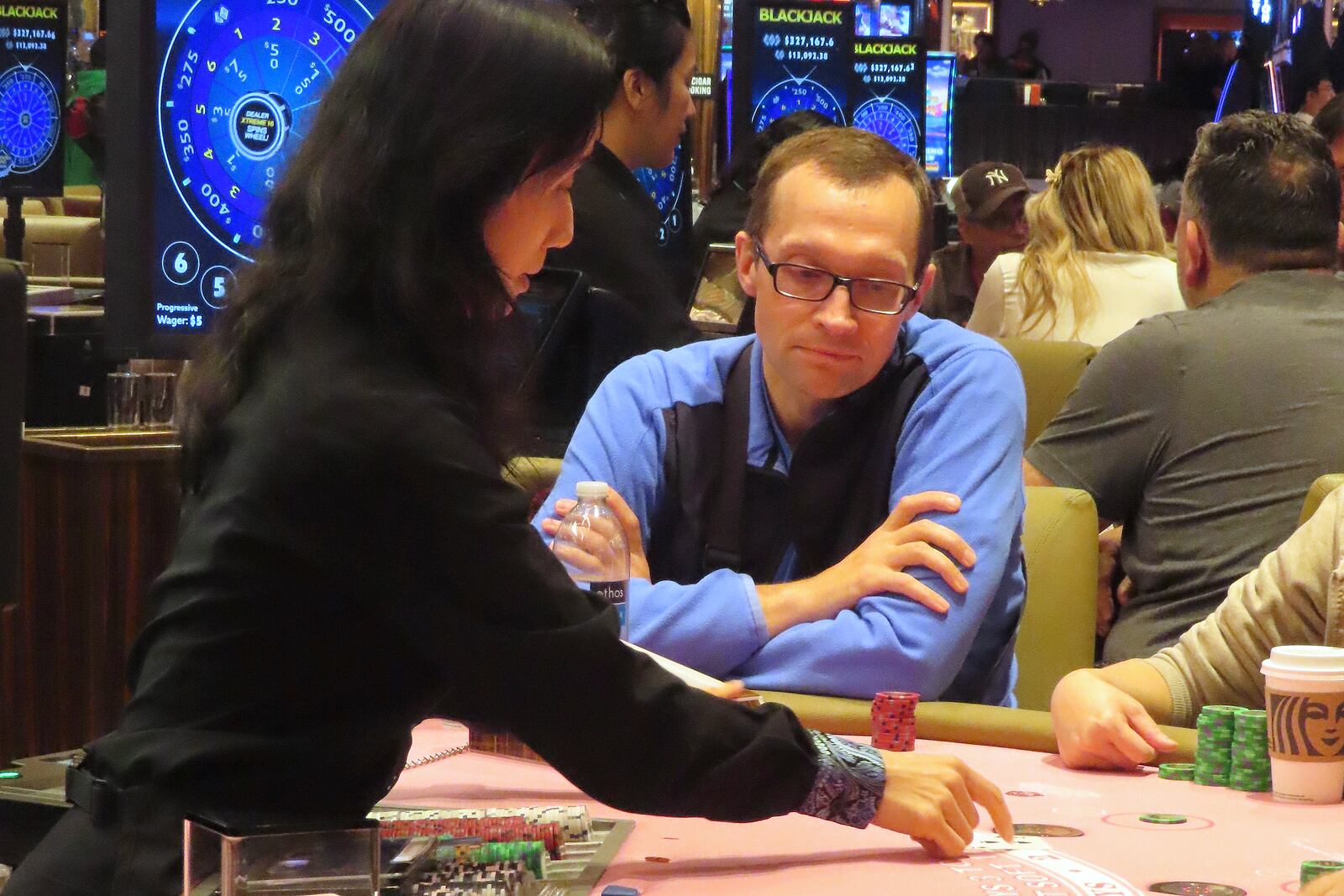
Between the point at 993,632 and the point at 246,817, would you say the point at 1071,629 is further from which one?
the point at 246,817

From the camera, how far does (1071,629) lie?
113 inches

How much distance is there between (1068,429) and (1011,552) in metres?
1.14

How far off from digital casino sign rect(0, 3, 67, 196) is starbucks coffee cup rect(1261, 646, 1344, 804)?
3864 millimetres

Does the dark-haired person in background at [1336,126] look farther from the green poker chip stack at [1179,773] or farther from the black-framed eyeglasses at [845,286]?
the green poker chip stack at [1179,773]

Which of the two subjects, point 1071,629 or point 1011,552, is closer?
point 1011,552

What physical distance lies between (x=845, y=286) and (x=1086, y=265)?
344cm

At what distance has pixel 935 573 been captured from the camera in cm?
234

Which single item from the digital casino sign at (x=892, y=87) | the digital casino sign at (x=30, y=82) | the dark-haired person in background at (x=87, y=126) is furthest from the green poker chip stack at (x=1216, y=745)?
the digital casino sign at (x=892, y=87)

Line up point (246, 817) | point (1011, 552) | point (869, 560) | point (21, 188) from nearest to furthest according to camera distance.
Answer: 1. point (246, 817)
2. point (869, 560)
3. point (1011, 552)
4. point (21, 188)

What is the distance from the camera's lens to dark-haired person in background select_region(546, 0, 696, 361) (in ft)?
12.5

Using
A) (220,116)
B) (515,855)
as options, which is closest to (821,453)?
(515,855)

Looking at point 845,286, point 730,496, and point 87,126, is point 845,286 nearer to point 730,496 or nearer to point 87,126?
point 730,496

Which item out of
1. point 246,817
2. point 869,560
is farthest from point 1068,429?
point 246,817

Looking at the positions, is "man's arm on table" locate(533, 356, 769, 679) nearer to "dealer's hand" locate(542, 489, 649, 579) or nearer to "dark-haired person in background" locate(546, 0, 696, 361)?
"dealer's hand" locate(542, 489, 649, 579)
